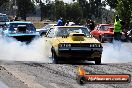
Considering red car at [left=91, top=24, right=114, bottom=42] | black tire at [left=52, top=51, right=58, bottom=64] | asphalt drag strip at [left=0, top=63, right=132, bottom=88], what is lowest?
red car at [left=91, top=24, right=114, bottom=42]

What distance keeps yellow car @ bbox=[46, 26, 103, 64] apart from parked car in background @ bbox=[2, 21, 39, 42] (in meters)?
5.78

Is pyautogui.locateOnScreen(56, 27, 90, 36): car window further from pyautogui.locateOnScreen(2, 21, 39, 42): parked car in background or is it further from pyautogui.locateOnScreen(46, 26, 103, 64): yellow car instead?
pyautogui.locateOnScreen(2, 21, 39, 42): parked car in background

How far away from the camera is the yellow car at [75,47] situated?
43.5 ft

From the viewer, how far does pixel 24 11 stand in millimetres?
82375

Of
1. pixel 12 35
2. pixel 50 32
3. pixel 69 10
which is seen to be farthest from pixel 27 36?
pixel 69 10

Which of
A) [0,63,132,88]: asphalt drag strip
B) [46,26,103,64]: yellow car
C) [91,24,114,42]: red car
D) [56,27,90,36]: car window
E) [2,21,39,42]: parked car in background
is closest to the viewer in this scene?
[0,63,132,88]: asphalt drag strip

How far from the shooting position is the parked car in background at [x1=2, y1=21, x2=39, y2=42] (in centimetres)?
1975

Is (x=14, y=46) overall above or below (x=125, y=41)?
above

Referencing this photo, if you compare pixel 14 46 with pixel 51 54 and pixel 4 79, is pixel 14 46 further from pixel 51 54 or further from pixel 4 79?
pixel 4 79

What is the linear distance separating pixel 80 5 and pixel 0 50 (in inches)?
2601

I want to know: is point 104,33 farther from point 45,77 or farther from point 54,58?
point 45,77

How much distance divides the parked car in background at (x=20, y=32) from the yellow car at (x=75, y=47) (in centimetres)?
578

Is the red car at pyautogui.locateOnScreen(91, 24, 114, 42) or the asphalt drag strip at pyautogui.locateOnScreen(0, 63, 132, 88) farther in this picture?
the red car at pyautogui.locateOnScreen(91, 24, 114, 42)

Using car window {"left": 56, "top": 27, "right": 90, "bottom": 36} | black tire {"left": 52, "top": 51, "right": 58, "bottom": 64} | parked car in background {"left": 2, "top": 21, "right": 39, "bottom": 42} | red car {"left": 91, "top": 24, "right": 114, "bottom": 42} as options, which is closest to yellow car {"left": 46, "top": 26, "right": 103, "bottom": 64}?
black tire {"left": 52, "top": 51, "right": 58, "bottom": 64}
